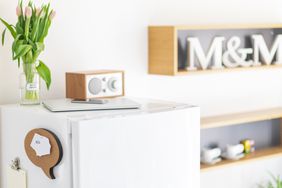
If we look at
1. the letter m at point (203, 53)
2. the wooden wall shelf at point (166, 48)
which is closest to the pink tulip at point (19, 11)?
the wooden wall shelf at point (166, 48)

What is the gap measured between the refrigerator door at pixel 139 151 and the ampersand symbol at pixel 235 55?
87 centimetres

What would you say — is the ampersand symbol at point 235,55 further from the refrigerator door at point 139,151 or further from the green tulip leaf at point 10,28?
the green tulip leaf at point 10,28

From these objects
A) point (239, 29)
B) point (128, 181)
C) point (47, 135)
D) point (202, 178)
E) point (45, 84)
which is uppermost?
point (239, 29)

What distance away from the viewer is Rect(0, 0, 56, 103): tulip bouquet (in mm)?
2283

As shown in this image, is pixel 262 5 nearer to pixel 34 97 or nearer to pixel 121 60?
pixel 121 60

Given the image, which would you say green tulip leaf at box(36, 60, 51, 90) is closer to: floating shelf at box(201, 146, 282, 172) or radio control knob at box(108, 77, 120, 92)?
radio control knob at box(108, 77, 120, 92)

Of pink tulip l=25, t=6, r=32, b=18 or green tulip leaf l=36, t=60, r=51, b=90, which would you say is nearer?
pink tulip l=25, t=6, r=32, b=18

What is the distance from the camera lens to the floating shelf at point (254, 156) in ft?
10.2

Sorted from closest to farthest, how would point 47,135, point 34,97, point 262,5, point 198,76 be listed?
point 47,135 < point 34,97 < point 198,76 < point 262,5

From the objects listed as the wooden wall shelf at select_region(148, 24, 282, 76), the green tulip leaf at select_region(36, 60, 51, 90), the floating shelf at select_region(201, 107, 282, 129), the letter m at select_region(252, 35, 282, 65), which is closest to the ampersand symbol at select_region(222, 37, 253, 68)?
the letter m at select_region(252, 35, 282, 65)

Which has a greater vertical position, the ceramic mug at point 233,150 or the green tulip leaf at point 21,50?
the green tulip leaf at point 21,50

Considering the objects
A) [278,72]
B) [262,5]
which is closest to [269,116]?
[278,72]

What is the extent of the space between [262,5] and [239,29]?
0.24m

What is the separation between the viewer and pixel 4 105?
94.4 inches
